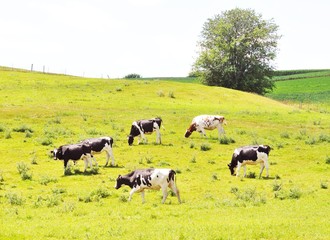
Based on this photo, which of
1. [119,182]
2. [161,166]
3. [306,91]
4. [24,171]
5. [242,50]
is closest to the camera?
[119,182]

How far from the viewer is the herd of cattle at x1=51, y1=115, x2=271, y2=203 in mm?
19078

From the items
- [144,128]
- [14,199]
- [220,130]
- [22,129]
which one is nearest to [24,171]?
[14,199]

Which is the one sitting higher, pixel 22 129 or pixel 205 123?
pixel 205 123

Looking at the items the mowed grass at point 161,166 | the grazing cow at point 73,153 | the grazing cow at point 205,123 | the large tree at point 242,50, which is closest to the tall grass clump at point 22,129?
the mowed grass at point 161,166

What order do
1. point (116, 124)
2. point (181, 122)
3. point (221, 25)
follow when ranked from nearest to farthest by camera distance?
point (116, 124) < point (181, 122) < point (221, 25)

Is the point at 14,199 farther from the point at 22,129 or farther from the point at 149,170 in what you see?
the point at 22,129

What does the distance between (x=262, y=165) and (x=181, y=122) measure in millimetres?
19787

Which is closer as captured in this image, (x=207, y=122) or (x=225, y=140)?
(x=225, y=140)

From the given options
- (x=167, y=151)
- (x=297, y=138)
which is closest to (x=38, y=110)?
(x=167, y=151)

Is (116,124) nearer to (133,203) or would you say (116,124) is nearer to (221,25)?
(133,203)

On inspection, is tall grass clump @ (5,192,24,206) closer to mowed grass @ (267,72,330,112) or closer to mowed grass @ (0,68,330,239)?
mowed grass @ (0,68,330,239)

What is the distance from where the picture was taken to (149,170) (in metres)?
19.4

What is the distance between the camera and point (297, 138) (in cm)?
3875

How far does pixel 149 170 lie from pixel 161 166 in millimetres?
8067
